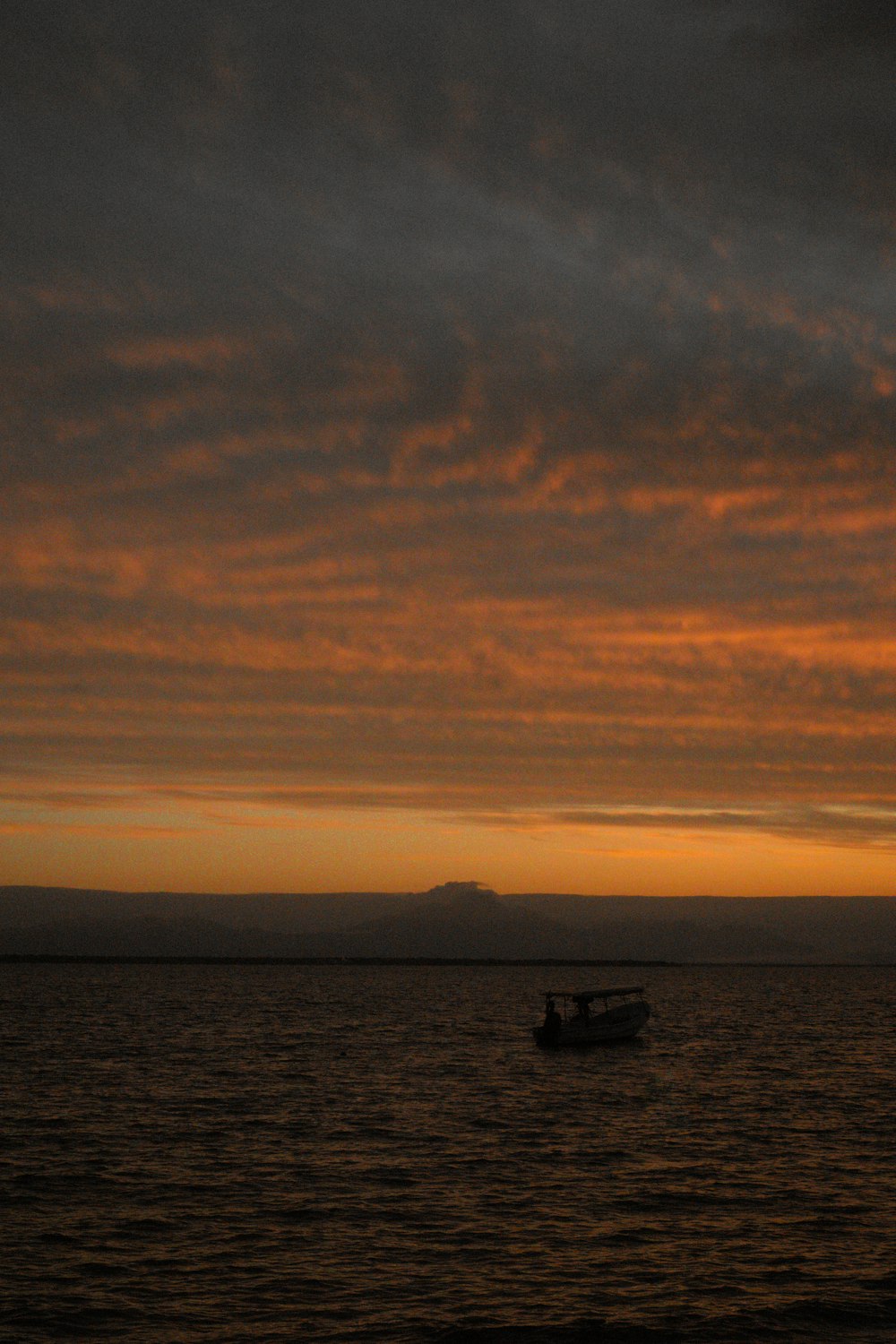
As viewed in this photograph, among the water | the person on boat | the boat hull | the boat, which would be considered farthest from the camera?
the boat

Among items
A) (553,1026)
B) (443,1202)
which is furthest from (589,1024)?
(443,1202)

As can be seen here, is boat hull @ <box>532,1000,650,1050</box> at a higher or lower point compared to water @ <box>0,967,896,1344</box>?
lower

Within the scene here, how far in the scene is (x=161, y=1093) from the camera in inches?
2299

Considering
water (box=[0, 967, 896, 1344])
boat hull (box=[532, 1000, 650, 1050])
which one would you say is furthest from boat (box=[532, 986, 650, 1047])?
water (box=[0, 967, 896, 1344])

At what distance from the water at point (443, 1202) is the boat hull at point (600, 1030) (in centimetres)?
1196

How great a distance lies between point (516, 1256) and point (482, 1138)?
1773cm

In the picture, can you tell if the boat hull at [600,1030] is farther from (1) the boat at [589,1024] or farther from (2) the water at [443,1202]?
(2) the water at [443,1202]

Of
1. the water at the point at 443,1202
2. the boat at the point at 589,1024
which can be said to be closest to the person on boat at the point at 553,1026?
the boat at the point at 589,1024

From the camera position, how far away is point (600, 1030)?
93438mm

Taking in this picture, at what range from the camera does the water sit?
2464 centimetres

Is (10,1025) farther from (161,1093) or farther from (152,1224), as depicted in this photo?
(152,1224)

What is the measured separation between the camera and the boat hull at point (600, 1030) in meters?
88.1

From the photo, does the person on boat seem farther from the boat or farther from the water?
the water

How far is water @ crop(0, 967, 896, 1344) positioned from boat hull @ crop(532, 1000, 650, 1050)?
11961mm
